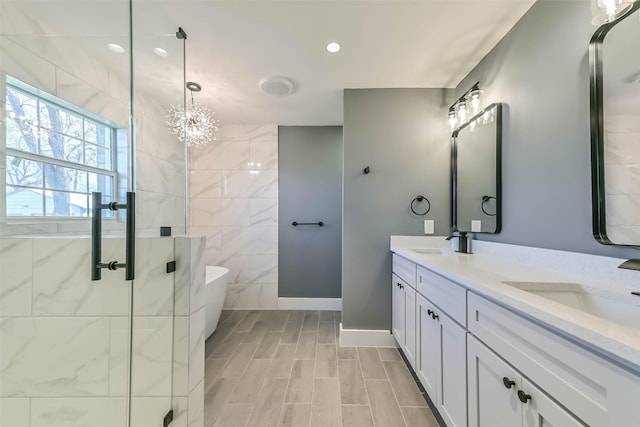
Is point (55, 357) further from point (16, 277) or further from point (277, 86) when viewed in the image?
point (277, 86)

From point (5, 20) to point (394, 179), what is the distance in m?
2.63

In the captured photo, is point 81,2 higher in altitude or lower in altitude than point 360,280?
higher

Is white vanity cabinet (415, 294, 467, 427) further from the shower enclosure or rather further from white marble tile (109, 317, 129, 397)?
white marble tile (109, 317, 129, 397)

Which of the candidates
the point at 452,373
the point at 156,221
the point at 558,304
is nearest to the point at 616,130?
the point at 558,304

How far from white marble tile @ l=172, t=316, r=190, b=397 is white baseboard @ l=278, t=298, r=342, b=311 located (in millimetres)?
2147

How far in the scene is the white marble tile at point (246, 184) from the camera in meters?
3.29

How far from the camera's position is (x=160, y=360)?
1104 mm

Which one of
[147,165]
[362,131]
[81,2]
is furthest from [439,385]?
[81,2]

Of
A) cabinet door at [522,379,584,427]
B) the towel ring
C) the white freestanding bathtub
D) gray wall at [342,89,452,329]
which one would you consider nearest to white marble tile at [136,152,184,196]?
the white freestanding bathtub

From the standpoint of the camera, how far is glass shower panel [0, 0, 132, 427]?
1.10 m

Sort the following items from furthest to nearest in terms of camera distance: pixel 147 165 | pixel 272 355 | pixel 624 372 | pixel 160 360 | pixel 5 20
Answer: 1. pixel 272 355
2. pixel 147 165
3. pixel 5 20
4. pixel 160 360
5. pixel 624 372

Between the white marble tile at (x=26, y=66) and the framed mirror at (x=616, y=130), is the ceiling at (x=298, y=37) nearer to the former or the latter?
the white marble tile at (x=26, y=66)

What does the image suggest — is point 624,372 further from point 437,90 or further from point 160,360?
point 437,90

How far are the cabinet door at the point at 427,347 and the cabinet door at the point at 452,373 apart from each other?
0.17ft
